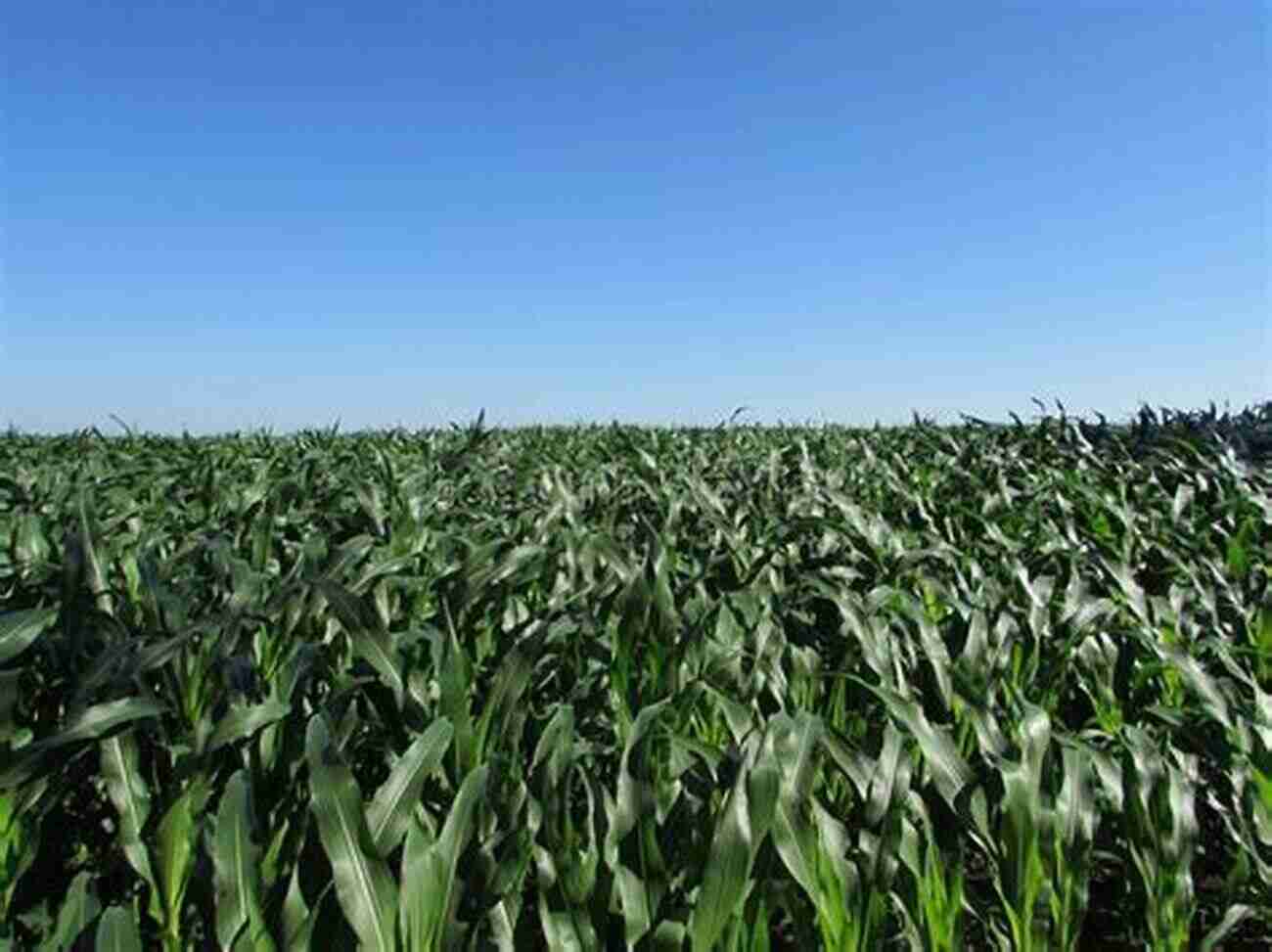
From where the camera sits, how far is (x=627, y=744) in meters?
2.01

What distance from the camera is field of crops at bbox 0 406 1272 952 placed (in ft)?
5.98

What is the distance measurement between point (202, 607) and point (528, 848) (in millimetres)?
1744

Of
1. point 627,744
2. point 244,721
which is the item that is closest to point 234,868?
point 244,721

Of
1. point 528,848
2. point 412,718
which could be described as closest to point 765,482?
point 412,718

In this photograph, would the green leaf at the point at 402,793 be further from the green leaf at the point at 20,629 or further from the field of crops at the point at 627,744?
the green leaf at the point at 20,629

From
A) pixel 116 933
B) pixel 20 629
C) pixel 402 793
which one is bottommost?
pixel 116 933

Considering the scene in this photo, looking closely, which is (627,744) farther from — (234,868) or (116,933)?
(116,933)

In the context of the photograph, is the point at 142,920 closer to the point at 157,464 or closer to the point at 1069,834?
the point at 1069,834

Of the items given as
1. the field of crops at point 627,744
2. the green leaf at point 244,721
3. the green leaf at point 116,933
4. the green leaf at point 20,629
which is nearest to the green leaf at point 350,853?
the field of crops at point 627,744

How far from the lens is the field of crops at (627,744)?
182 centimetres

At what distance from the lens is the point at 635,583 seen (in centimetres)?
293

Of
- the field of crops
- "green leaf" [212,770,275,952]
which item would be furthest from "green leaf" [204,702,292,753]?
"green leaf" [212,770,275,952]

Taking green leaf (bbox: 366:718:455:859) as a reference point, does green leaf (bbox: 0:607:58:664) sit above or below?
above

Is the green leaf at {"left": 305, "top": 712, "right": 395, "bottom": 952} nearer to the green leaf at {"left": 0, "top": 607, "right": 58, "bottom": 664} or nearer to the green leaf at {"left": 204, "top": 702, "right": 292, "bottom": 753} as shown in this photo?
the green leaf at {"left": 204, "top": 702, "right": 292, "bottom": 753}
